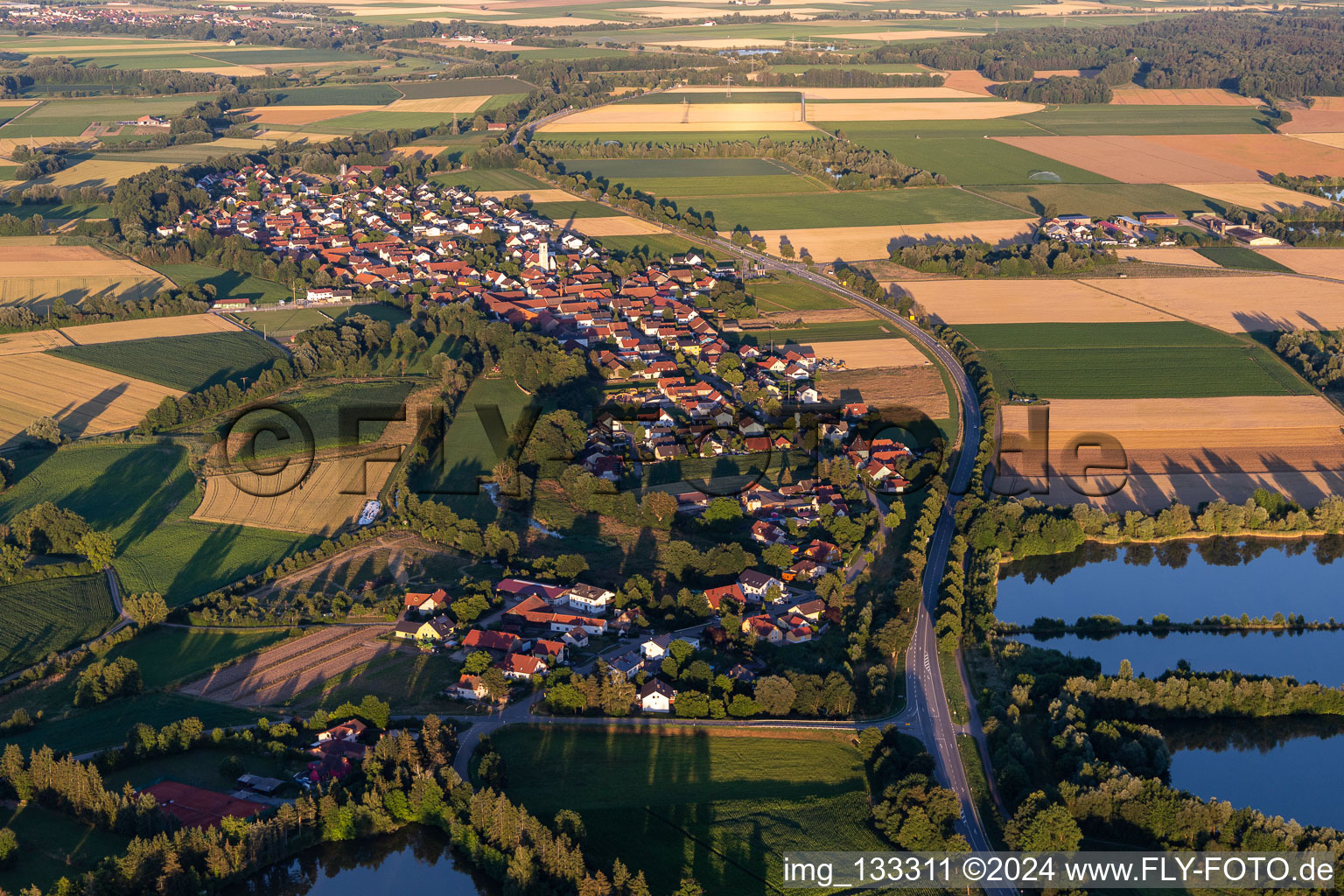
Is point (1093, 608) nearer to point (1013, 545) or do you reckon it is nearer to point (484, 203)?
point (1013, 545)

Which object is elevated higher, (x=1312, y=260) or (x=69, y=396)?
(x=1312, y=260)

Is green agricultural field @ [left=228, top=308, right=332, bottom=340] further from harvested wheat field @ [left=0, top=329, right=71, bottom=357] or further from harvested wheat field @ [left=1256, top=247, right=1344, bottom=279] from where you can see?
harvested wheat field @ [left=1256, top=247, right=1344, bottom=279]

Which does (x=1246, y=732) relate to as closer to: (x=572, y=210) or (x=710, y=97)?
(x=572, y=210)

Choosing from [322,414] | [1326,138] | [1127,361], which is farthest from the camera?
[1326,138]

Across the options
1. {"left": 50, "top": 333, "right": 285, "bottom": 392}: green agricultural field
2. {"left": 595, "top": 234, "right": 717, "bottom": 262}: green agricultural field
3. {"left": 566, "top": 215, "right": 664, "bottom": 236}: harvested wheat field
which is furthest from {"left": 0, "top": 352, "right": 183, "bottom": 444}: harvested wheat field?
{"left": 566, "top": 215, "right": 664, "bottom": 236}: harvested wheat field

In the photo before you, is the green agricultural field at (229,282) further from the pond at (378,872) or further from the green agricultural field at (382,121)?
the pond at (378,872)

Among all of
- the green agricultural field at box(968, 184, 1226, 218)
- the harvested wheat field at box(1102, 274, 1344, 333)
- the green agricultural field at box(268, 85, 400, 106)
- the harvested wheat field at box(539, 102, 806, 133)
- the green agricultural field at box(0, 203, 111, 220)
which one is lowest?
the harvested wheat field at box(1102, 274, 1344, 333)

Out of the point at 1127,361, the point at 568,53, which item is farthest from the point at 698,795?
the point at 568,53

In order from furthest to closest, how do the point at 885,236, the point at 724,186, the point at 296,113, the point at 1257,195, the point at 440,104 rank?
the point at 440,104
the point at 296,113
the point at 724,186
the point at 1257,195
the point at 885,236
